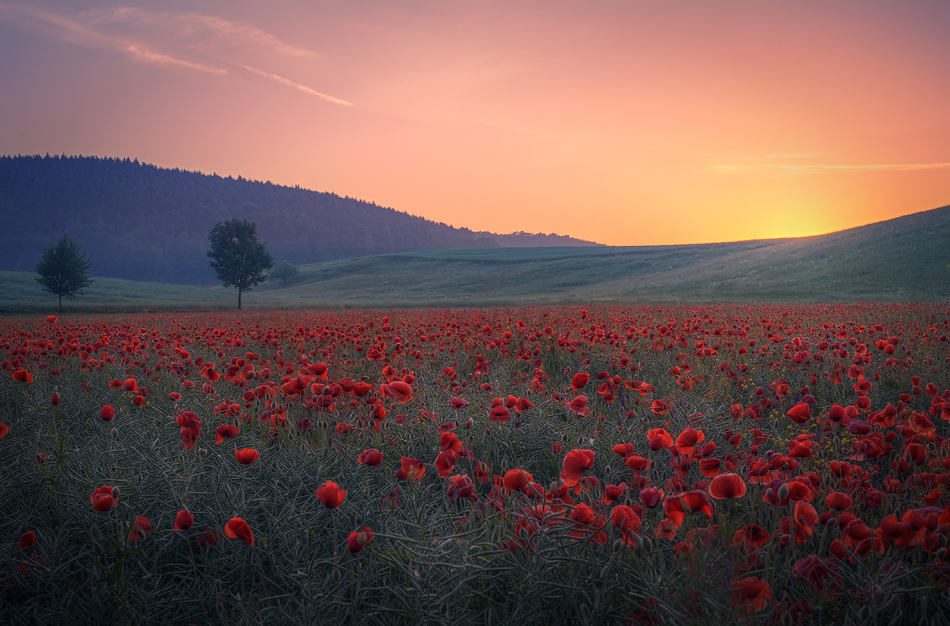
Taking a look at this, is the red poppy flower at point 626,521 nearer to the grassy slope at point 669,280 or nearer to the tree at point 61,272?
the grassy slope at point 669,280

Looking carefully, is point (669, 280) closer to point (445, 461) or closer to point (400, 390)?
point (400, 390)

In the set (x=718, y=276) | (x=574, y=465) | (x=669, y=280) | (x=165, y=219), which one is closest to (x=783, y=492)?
(x=574, y=465)

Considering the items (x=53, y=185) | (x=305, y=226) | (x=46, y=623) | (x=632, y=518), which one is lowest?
(x=46, y=623)

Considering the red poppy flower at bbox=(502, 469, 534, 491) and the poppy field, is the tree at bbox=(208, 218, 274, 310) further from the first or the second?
the red poppy flower at bbox=(502, 469, 534, 491)

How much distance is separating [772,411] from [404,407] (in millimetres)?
2743

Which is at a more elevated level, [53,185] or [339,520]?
[53,185]

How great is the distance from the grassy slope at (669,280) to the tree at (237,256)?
2090 mm

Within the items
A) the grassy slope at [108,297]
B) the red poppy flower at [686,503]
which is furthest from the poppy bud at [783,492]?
the grassy slope at [108,297]

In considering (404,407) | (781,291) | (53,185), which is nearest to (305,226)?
(53,185)

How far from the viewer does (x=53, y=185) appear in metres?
157

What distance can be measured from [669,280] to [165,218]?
15868 centimetres

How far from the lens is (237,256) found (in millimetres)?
43188

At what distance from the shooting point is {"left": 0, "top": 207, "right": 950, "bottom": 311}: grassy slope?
25.2 m

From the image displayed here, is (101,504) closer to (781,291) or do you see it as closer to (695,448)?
(695,448)
